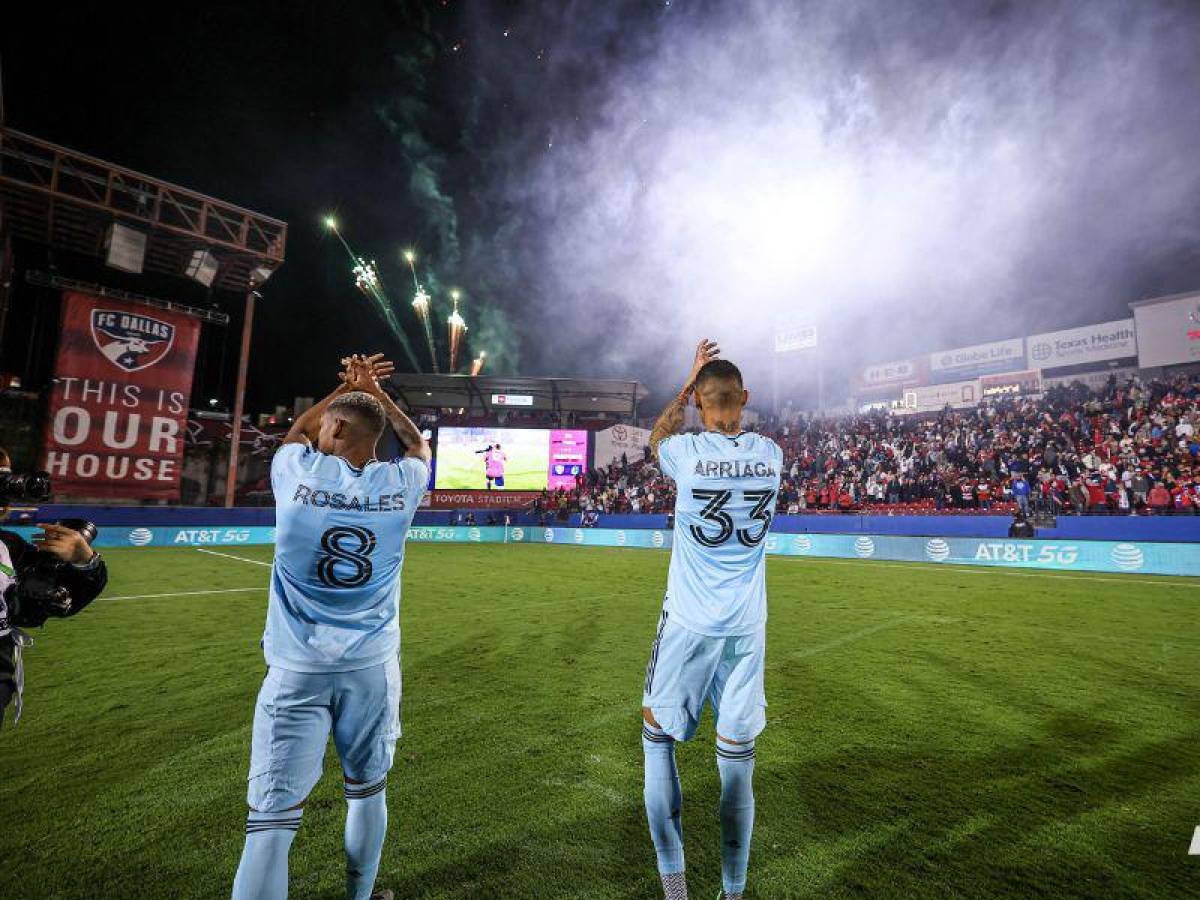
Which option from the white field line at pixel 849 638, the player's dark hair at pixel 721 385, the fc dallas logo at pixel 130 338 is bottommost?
the white field line at pixel 849 638

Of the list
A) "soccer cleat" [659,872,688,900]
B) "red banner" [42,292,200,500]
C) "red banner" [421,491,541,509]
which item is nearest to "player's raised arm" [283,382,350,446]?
"soccer cleat" [659,872,688,900]

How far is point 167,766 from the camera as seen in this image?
150 inches

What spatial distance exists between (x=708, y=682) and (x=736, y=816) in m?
0.55

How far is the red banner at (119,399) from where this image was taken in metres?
20.0

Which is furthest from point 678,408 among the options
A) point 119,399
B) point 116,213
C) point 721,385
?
point 116,213

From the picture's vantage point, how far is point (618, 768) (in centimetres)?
384

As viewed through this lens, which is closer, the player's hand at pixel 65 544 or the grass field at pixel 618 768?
the player's hand at pixel 65 544

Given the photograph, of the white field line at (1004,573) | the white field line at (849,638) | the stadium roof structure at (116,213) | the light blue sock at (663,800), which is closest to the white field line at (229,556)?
the stadium roof structure at (116,213)

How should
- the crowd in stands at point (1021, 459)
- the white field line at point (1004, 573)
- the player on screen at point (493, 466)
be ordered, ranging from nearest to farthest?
the white field line at point (1004, 573), the crowd in stands at point (1021, 459), the player on screen at point (493, 466)

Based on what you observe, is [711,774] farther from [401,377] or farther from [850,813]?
[401,377]

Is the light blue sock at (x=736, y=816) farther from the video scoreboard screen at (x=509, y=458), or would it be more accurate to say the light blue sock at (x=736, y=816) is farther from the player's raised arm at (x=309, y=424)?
the video scoreboard screen at (x=509, y=458)

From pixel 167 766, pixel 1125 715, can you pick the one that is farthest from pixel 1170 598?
pixel 167 766

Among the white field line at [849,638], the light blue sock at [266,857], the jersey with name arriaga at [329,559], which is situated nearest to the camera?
the light blue sock at [266,857]

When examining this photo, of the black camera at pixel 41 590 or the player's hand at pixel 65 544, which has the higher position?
A: the player's hand at pixel 65 544
